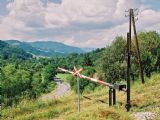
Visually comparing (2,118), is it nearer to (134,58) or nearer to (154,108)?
(154,108)

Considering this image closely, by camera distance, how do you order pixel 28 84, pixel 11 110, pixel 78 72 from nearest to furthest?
pixel 78 72 < pixel 11 110 < pixel 28 84

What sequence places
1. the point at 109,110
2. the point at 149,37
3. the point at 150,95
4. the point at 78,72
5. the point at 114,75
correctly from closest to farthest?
1. the point at 109,110
2. the point at 78,72
3. the point at 150,95
4. the point at 149,37
5. the point at 114,75

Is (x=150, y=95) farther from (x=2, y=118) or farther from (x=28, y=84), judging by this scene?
(x=28, y=84)

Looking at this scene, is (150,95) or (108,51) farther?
(108,51)


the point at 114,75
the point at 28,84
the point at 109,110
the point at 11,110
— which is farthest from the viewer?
the point at 28,84

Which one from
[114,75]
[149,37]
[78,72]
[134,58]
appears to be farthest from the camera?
[114,75]

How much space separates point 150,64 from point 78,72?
224 feet

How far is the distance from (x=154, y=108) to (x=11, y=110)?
802cm

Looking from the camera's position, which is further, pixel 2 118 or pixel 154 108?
pixel 2 118

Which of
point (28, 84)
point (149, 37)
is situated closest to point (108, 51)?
point (149, 37)

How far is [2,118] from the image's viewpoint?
57.1 feet

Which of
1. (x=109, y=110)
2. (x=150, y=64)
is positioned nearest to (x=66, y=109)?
(x=109, y=110)

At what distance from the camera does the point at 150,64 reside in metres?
82.0

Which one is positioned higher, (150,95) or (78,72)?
(78,72)
